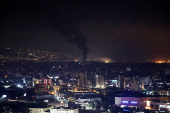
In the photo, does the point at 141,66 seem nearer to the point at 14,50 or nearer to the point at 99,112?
the point at 14,50

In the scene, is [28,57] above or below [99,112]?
above

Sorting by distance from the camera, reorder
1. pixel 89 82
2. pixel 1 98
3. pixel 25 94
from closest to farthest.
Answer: pixel 1 98 < pixel 25 94 < pixel 89 82

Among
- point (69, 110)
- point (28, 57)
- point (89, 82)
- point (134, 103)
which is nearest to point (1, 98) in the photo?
point (69, 110)

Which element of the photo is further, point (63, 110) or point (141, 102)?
point (141, 102)

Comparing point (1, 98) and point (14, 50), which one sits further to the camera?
point (14, 50)

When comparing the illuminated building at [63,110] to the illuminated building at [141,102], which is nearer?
the illuminated building at [63,110]

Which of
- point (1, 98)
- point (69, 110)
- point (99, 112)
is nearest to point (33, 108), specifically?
point (69, 110)

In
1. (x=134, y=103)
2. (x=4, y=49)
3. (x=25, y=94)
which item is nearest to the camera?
(x=134, y=103)

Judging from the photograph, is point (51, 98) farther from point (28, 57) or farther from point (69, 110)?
point (28, 57)

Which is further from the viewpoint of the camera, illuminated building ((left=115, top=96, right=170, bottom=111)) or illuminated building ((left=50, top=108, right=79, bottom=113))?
illuminated building ((left=115, top=96, right=170, bottom=111))
